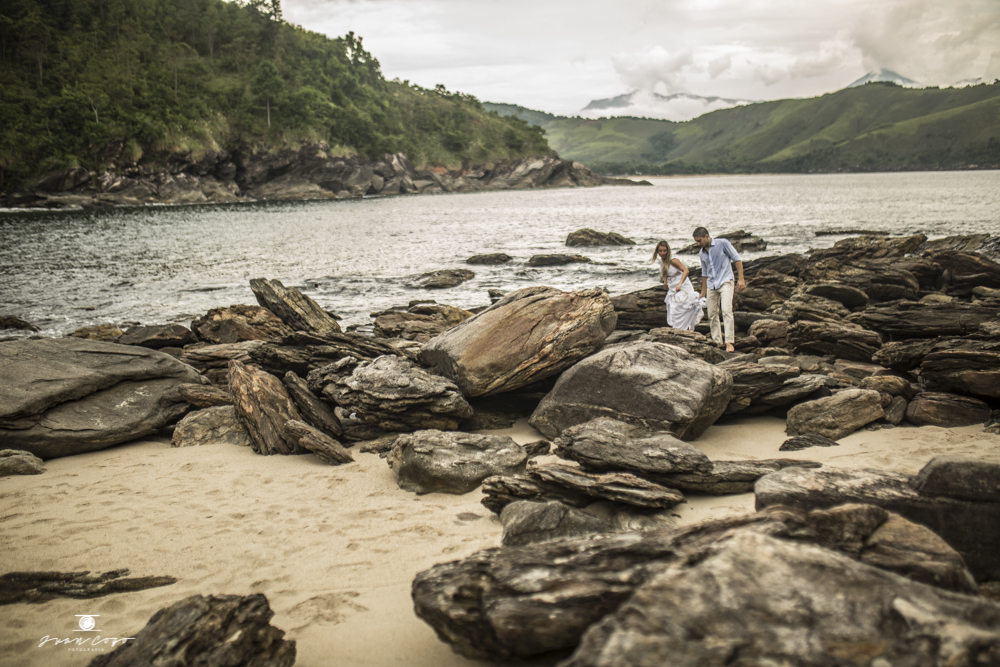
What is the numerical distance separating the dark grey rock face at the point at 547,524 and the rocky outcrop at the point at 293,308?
37.3 feet

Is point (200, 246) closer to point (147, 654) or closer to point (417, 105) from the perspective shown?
point (147, 654)

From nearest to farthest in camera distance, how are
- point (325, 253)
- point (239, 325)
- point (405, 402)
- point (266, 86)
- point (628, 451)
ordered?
point (628, 451) → point (405, 402) → point (239, 325) → point (325, 253) → point (266, 86)

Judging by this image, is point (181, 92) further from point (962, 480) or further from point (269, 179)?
point (962, 480)

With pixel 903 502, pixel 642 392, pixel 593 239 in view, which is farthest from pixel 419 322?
pixel 593 239

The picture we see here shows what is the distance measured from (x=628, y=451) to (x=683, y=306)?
8.75 metres

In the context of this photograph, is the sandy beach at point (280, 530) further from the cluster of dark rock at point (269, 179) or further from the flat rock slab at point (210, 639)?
the cluster of dark rock at point (269, 179)

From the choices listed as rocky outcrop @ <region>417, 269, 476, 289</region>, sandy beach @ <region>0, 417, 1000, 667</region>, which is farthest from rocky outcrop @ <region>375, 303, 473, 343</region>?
sandy beach @ <region>0, 417, 1000, 667</region>

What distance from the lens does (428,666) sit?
337 centimetres

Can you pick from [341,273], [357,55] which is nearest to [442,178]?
[357,55]

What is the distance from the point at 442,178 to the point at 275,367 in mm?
158960

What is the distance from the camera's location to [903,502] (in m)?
3.88

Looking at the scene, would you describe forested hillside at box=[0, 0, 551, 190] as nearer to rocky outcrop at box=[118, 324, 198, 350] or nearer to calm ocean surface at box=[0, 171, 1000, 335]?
calm ocean surface at box=[0, 171, 1000, 335]

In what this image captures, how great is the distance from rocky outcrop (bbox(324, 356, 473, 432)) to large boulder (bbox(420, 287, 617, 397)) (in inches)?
16.2

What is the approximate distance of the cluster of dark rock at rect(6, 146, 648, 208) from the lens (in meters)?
85.3
